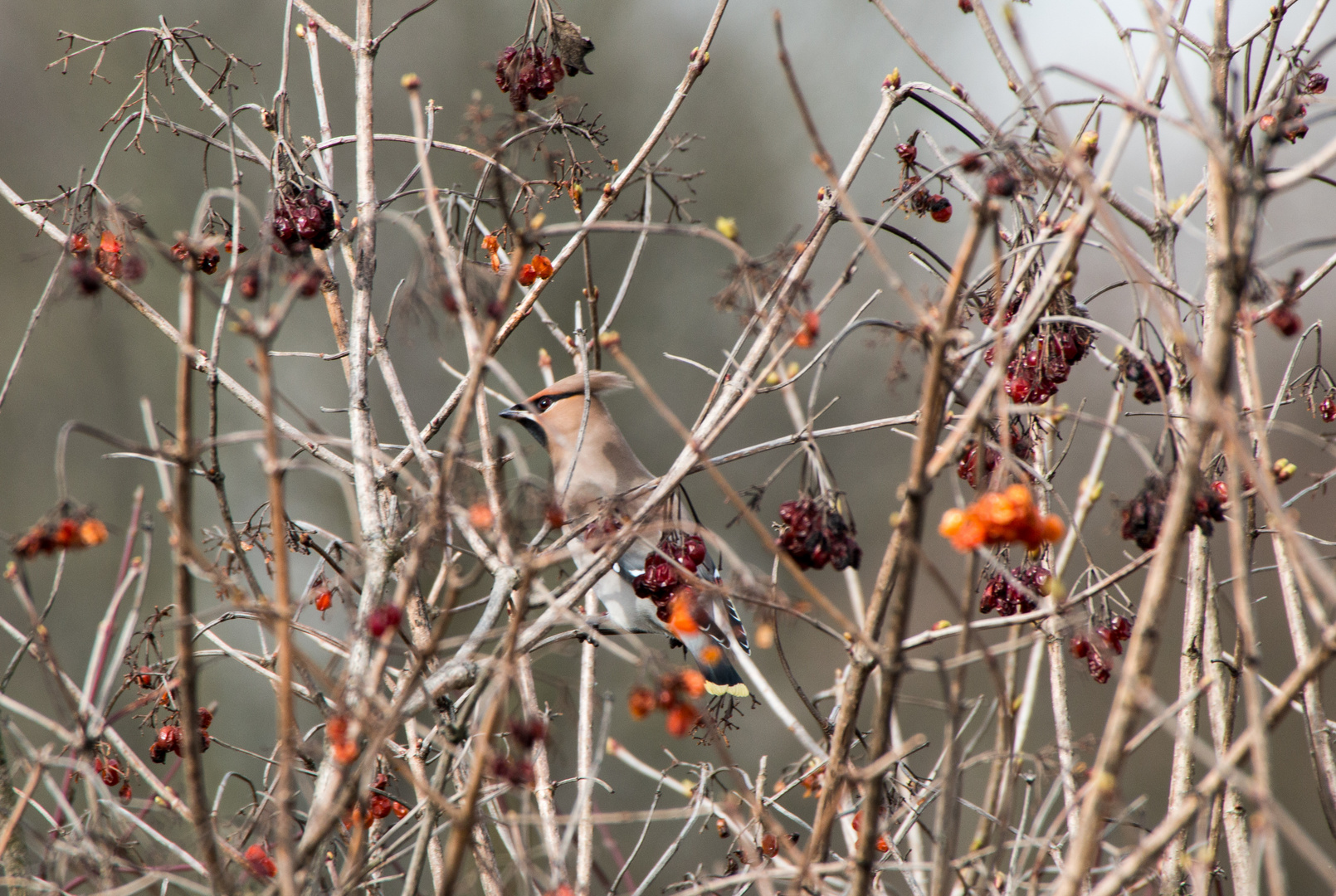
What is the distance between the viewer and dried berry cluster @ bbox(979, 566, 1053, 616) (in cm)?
191

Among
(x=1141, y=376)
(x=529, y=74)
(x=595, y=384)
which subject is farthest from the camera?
(x=595, y=384)

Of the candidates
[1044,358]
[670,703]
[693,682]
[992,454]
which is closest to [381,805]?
[693,682]

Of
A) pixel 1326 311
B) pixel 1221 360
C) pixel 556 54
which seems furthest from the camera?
pixel 1326 311

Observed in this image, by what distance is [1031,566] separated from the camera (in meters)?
2.02

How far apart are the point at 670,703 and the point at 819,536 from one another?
290 mm

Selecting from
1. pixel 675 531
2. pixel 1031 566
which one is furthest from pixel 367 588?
pixel 1031 566

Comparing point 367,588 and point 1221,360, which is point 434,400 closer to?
point 367,588

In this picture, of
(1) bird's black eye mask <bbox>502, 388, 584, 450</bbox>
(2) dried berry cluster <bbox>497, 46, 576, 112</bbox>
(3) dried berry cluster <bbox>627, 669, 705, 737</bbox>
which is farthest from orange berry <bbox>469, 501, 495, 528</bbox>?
(1) bird's black eye mask <bbox>502, 388, 584, 450</bbox>

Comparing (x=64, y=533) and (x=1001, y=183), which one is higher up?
(x=1001, y=183)

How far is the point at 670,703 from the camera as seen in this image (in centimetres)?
129

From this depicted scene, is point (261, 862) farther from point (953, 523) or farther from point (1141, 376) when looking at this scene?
point (1141, 376)

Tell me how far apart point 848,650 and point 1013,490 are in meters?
0.33

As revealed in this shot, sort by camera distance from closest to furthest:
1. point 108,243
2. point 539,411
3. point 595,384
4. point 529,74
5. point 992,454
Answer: point 992,454 → point 108,243 → point 529,74 → point 595,384 → point 539,411

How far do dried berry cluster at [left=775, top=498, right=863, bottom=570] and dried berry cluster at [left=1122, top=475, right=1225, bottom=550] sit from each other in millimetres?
312
